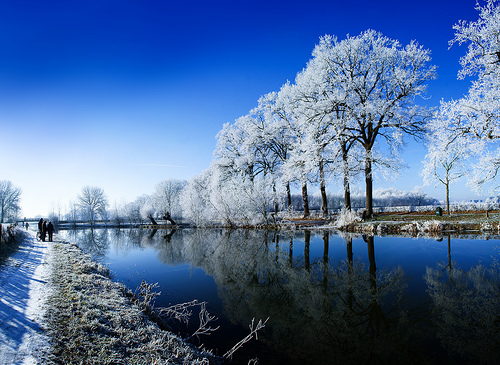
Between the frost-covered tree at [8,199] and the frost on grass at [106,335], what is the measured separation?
76.3 m

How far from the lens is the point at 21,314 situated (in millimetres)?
4750

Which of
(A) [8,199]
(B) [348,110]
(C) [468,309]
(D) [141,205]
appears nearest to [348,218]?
(B) [348,110]

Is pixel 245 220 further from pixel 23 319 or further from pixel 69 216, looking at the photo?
pixel 69 216

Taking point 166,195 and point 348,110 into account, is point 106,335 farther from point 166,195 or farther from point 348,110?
point 166,195

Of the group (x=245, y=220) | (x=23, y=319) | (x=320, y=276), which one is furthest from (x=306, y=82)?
(x=23, y=319)

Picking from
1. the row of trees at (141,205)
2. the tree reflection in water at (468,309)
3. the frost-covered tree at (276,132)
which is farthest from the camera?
the row of trees at (141,205)

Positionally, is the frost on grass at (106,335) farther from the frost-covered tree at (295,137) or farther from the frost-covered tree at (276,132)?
the frost-covered tree at (276,132)

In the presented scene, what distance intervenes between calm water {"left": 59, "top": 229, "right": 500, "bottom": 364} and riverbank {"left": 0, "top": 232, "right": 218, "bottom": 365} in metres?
1.12

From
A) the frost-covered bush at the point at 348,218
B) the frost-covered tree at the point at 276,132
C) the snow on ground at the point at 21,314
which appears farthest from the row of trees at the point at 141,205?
the snow on ground at the point at 21,314

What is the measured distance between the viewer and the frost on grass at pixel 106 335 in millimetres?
3576

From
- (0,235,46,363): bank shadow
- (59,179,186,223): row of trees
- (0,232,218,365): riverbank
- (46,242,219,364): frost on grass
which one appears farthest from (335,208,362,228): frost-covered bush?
(59,179,186,223): row of trees

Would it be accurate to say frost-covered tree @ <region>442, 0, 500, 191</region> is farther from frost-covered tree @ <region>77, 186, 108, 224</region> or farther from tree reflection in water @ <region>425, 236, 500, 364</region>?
frost-covered tree @ <region>77, 186, 108, 224</region>

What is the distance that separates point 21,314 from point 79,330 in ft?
4.87

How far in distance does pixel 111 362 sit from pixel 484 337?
5713 millimetres
